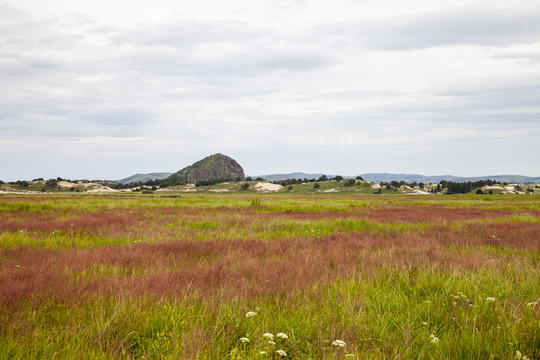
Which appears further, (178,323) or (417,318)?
(417,318)

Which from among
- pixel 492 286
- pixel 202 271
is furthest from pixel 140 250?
pixel 492 286

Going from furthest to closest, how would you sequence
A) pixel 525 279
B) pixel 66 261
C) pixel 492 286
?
pixel 66 261 < pixel 525 279 < pixel 492 286

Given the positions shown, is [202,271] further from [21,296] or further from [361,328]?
[361,328]

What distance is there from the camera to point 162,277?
469cm

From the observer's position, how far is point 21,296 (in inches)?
143

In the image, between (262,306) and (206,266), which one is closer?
(262,306)

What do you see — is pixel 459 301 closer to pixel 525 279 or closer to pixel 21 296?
pixel 525 279

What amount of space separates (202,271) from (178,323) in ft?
7.08

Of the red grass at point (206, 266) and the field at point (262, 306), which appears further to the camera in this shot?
the red grass at point (206, 266)

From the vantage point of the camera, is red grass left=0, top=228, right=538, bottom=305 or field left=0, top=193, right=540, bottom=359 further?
red grass left=0, top=228, right=538, bottom=305

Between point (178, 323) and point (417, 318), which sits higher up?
point (178, 323)

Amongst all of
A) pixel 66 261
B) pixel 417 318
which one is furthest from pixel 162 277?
pixel 417 318

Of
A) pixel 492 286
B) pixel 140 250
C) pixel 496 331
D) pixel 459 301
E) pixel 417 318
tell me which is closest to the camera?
pixel 496 331

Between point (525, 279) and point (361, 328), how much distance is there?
383 centimetres
